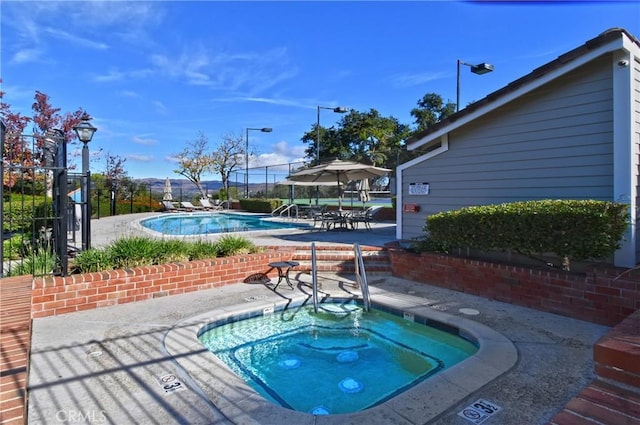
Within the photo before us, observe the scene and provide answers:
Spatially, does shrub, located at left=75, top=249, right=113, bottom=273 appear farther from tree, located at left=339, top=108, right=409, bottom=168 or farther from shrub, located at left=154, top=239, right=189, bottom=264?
tree, located at left=339, top=108, right=409, bottom=168

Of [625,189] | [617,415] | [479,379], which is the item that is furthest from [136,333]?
[625,189]

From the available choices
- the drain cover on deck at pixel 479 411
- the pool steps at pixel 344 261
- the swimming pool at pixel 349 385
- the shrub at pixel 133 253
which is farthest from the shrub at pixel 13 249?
the drain cover on deck at pixel 479 411

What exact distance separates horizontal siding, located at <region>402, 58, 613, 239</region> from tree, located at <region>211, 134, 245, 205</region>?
2211 cm

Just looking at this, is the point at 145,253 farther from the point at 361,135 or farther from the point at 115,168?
the point at 361,135

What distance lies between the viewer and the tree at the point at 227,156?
90.2 ft

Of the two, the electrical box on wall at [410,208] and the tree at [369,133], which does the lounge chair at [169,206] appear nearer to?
the tree at [369,133]

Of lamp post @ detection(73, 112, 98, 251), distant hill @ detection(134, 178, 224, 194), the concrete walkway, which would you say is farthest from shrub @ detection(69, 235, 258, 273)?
distant hill @ detection(134, 178, 224, 194)

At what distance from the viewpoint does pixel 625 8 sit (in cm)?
562

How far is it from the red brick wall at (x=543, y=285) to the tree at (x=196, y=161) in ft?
79.6

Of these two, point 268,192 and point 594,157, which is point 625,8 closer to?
point 594,157

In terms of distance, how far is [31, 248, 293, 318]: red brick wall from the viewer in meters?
4.20

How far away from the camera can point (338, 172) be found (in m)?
11.3

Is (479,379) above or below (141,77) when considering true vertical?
below

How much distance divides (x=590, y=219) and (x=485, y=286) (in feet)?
5.23
